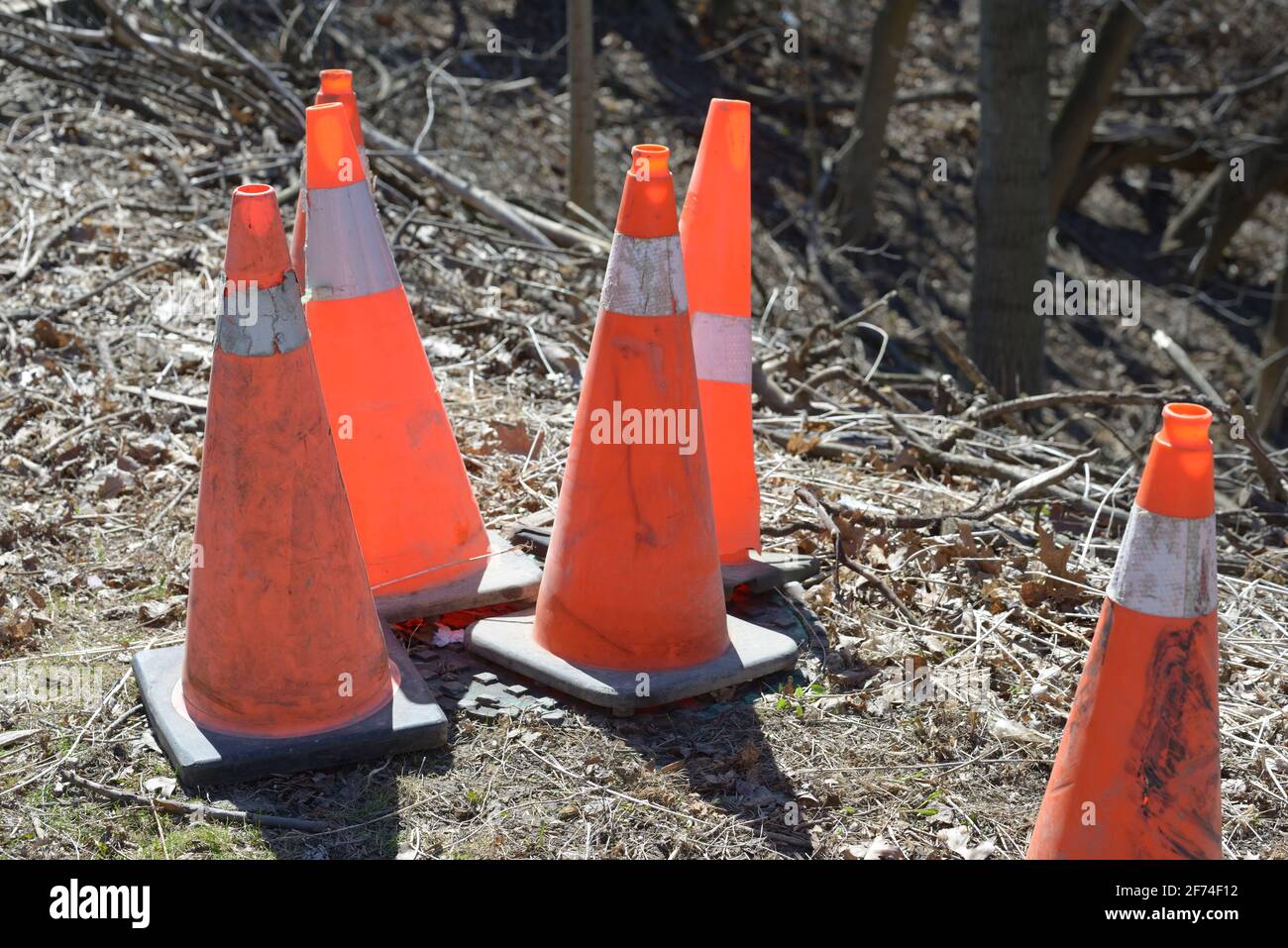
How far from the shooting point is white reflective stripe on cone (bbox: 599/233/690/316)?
12.1 ft

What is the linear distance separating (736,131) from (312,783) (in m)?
2.37

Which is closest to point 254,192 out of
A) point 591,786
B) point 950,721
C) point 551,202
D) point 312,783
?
point 312,783

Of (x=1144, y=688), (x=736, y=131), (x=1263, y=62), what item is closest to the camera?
(x=1144, y=688)

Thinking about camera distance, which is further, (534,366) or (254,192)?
(534,366)

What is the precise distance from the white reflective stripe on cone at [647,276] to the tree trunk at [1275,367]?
8.87 meters

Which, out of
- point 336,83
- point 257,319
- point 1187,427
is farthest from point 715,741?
point 336,83

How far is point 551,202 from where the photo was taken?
1099cm

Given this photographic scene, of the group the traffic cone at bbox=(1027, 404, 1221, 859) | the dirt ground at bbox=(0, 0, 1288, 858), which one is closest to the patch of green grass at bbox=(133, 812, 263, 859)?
the dirt ground at bbox=(0, 0, 1288, 858)

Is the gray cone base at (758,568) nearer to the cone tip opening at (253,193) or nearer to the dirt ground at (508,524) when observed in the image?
the dirt ground at (508,524)

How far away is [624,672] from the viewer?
12.4ft

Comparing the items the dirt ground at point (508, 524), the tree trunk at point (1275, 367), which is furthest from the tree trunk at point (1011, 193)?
the tree trunk at point (1275, 367)

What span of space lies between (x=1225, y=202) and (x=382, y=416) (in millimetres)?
10970

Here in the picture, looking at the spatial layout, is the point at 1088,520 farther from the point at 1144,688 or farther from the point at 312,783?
the point at 312,783

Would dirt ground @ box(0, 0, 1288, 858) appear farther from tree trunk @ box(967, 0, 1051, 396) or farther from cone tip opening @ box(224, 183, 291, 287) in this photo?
cone tip opening @ box(224, 183, 291, 287)
